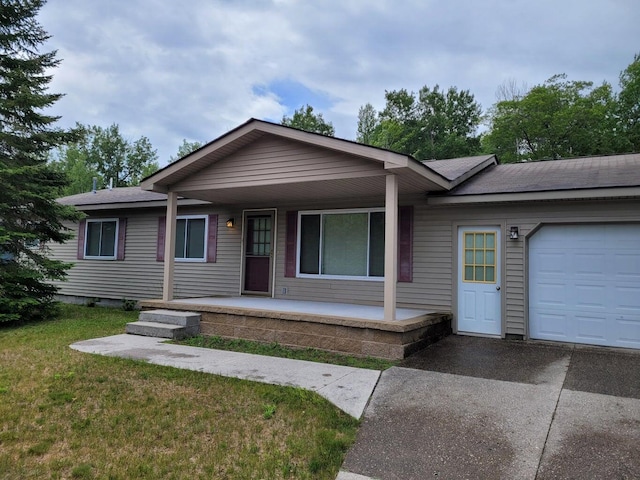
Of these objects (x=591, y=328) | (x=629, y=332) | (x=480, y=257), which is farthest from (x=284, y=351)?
(x=629, y=332)

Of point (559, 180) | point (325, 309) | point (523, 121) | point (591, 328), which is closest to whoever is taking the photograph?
point (591, 328)

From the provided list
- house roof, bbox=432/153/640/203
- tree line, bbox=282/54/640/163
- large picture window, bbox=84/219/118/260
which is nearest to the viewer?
house roof, bbox=432/153/640/203

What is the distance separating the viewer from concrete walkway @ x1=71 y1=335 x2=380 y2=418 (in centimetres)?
419

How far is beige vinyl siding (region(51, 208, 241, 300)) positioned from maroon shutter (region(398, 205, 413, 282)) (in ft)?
12.4

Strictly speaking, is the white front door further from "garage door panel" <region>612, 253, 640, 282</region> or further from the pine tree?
the pine tree

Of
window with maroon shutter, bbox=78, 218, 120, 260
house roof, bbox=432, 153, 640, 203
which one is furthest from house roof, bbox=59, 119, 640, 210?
window with maroon shutter, bbox=78, 218, 120, 260

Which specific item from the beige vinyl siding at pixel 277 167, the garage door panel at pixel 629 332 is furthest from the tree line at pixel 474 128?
the garage door panel at pixel 629 332

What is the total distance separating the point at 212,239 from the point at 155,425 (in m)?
6.64

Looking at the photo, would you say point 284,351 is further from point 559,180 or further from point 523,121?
point 523,121

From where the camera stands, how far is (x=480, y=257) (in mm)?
6980

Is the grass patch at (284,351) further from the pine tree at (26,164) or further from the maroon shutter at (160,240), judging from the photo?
the pine tree at (26,164)

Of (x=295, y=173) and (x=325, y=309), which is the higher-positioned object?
(x=295, y=173)

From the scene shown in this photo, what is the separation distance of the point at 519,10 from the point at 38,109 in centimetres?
1497

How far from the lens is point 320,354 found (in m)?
5.84
